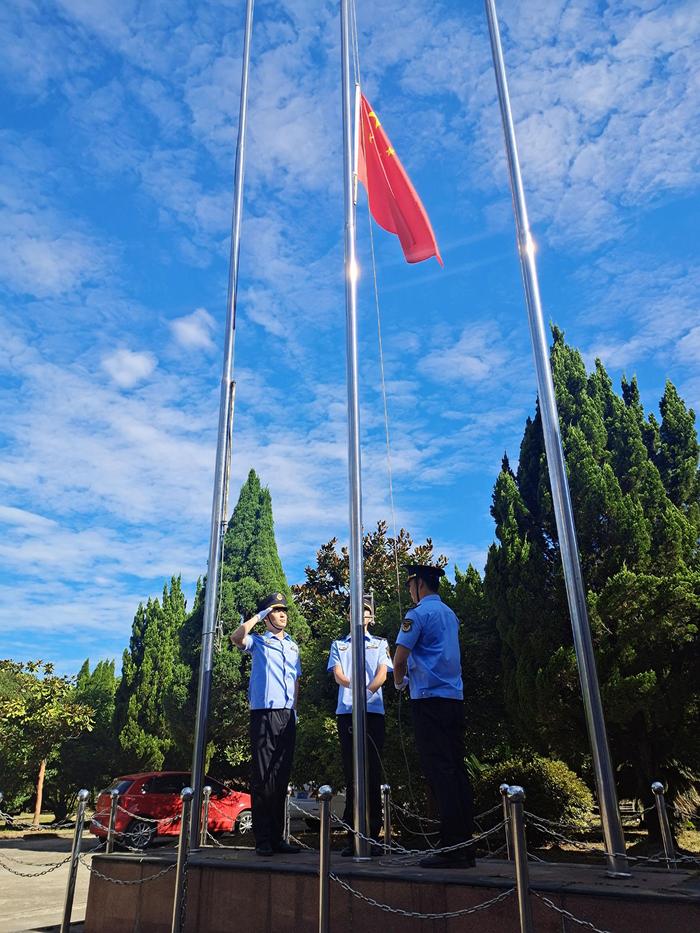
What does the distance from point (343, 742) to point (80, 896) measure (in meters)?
4.63

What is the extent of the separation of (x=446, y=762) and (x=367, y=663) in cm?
195

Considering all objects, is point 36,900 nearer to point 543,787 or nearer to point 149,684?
point 543,787

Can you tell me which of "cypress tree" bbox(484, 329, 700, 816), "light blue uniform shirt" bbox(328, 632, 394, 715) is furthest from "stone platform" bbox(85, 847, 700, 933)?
"cypress tree" bbox(484, 329, 700, 816)

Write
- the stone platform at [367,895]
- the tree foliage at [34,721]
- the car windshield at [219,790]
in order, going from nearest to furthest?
the stone platform at [367,895]
the car windshield at [219,790]
the tree foliage at [34,721]

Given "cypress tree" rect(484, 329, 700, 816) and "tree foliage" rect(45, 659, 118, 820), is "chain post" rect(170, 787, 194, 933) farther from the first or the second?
"tree foliage" rect(45, 659, 118, 820)

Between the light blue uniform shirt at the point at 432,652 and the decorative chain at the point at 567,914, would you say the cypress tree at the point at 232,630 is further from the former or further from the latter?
the decorative chain at the point at 567,914

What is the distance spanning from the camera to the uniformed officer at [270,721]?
17.7 feet

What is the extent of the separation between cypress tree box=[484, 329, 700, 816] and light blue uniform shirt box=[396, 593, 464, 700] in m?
6.09

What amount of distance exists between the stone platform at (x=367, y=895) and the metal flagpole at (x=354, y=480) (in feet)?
1.77

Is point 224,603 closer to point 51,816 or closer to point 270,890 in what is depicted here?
point 51,816

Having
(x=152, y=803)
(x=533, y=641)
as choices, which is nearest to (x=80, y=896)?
(x=152, y=803)

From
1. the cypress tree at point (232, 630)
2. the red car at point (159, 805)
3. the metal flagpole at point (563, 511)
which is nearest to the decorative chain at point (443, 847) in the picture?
the metal flagpole at point (563, 511)

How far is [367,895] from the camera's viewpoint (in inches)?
164

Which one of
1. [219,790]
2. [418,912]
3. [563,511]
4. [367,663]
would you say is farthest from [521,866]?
[219,790]
